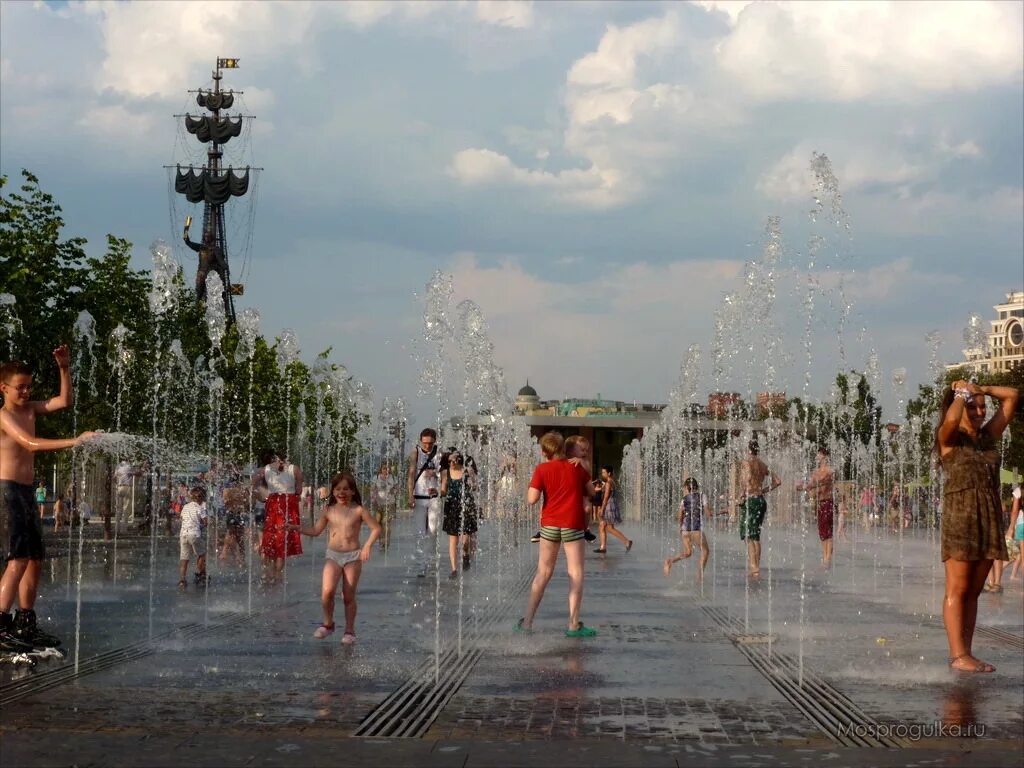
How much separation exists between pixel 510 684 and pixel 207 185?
233 ft

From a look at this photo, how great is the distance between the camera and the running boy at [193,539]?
1722cm

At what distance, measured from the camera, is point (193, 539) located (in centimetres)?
1730

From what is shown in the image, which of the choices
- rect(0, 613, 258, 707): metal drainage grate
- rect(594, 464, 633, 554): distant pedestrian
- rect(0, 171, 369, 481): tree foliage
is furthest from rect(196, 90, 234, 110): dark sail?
rect(0, 613, 258, 707): metal drainage grate

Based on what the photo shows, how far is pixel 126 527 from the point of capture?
4091 centimetres

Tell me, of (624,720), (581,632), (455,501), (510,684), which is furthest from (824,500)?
(624,720)

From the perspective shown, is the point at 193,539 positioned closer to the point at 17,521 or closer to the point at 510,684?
the point at 17,521

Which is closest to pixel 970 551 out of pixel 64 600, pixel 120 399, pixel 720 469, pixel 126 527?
pixel 64 600

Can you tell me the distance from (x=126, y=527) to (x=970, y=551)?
34289 millimetres

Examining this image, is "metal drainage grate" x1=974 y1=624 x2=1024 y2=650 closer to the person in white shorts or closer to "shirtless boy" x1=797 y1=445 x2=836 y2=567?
the person in white shorts

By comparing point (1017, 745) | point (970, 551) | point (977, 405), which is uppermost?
point (977, 405)

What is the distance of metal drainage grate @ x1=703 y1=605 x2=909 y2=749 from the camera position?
6891 mm

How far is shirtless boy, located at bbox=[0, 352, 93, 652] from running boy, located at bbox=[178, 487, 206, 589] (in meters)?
7.29

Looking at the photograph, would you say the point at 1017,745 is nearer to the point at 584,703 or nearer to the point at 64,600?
the point at 584,703

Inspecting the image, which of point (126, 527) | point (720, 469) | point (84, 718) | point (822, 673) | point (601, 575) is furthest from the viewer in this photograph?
point (720, 469)
